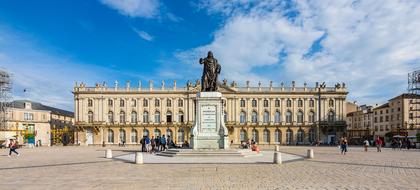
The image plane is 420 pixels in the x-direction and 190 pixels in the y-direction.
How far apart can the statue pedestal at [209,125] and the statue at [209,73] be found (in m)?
0.79

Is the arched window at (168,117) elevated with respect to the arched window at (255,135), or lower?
elevated

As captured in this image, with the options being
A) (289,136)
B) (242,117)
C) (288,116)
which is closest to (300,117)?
(288,116)

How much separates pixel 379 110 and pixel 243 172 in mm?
81233

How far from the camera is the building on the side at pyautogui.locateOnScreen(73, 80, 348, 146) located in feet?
241

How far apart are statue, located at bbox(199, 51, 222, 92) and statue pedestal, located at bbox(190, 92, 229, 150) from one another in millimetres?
789

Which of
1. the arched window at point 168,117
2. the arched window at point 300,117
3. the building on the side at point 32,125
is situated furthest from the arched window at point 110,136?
the arched window at point 300,117

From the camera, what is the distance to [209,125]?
23766mm

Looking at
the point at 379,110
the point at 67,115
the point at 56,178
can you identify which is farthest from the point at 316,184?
the point at 67,115

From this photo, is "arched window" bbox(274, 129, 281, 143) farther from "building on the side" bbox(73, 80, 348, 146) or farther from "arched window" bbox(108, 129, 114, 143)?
"arched window" bbox(108, 129, 114, 143)

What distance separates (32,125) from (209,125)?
5987 centimetres

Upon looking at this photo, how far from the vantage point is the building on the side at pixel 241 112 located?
241 feet

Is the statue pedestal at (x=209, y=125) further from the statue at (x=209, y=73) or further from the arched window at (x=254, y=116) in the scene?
the arched window at (x=254, y=116)

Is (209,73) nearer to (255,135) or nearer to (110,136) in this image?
(255,135)

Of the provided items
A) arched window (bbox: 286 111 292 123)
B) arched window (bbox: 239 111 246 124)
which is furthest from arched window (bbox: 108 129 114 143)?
arched window (bbox: 286 111 292 123)
